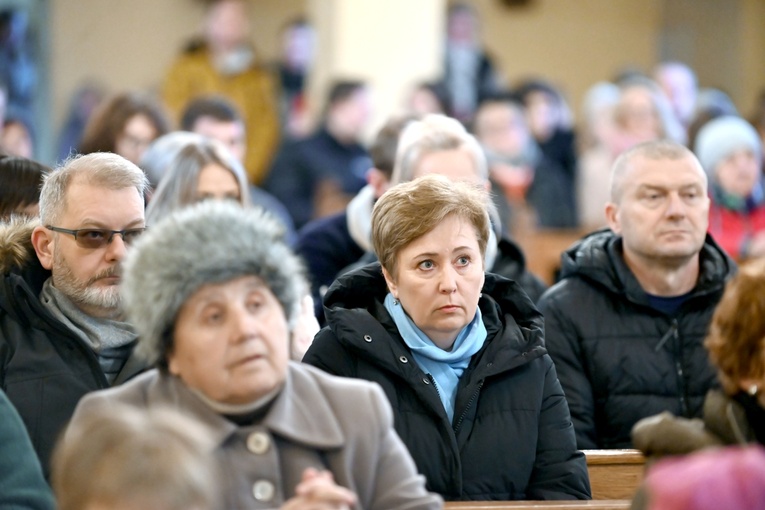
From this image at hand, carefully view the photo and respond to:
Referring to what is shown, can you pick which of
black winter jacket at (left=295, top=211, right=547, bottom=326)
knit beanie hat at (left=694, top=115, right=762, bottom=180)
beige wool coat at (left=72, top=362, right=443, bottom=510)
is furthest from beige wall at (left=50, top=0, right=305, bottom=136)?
beige wool coat at (left=72, top=362, right=443, bottom=510)

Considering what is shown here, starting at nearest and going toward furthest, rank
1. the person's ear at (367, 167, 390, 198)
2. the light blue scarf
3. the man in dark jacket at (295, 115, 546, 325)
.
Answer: the light blue scarf
the man in dark jacket at (295, 115, 546, 325)
the person's ear at (367, 167, 390, 198)

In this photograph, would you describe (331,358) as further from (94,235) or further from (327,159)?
(327,159)

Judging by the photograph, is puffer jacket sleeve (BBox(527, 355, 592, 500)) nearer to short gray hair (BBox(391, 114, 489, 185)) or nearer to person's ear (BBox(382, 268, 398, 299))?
person's ear (BBox(382, 268, 398, 299))

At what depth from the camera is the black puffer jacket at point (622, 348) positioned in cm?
416

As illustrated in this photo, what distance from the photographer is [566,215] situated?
858cm

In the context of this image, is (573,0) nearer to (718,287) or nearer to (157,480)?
(718,287)

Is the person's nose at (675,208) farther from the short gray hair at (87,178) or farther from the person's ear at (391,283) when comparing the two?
the short gray hair at (87,178)

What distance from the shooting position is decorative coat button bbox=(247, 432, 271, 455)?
2.58 m

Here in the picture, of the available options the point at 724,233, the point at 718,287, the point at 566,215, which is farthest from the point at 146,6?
the point at 718,287

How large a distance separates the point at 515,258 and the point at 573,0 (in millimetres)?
9253

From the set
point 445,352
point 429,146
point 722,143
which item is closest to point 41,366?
point 445,352

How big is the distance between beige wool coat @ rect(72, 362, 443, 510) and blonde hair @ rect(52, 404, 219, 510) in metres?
0.28

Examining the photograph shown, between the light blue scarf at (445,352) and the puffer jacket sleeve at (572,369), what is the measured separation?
85 cm

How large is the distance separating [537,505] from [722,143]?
4705 mm
